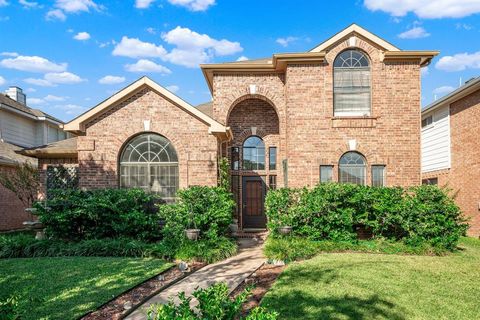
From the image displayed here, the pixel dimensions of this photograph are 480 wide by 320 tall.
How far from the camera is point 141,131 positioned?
11430 mm

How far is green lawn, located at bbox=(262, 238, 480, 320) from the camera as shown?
5.12m

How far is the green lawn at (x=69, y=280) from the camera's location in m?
5.27

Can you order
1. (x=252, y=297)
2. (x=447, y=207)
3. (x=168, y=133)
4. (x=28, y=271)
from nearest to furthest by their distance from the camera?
1. (x=252, y=297)
2. (x=28, y=271)
3. (x=447, y=207)
4. (x=168, y=133)

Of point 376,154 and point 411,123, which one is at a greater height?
point 411,123

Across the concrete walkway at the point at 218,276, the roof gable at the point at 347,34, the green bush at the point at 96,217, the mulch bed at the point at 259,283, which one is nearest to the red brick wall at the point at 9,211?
the green bush at the point at 96,217

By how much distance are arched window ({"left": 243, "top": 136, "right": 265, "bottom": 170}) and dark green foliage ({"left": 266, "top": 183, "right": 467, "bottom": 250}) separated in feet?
11.7

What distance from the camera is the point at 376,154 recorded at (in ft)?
39.8

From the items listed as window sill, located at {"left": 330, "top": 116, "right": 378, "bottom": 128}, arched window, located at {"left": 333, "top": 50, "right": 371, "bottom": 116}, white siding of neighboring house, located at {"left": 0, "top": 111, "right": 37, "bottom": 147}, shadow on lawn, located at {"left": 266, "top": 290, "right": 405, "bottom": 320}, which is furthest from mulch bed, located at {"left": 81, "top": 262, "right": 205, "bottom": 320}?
white siding of neighboring house, located at {"left": 0, "top": 111, "right": 37, "bottom": 147}

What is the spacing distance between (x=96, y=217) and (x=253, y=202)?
6.25m

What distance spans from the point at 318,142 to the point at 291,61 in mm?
3034

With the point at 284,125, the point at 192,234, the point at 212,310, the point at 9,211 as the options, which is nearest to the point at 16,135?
the point at 9,211

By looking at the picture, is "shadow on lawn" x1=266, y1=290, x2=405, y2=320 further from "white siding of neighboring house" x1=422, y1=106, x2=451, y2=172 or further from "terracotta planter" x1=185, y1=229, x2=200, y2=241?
"white siding of neighboring house" x1=422, y1=106, x2=451, y2=172

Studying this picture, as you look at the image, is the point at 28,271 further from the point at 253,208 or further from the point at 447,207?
the point at 447,207

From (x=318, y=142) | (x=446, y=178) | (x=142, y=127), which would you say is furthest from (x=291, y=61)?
(x=446, y=178)
